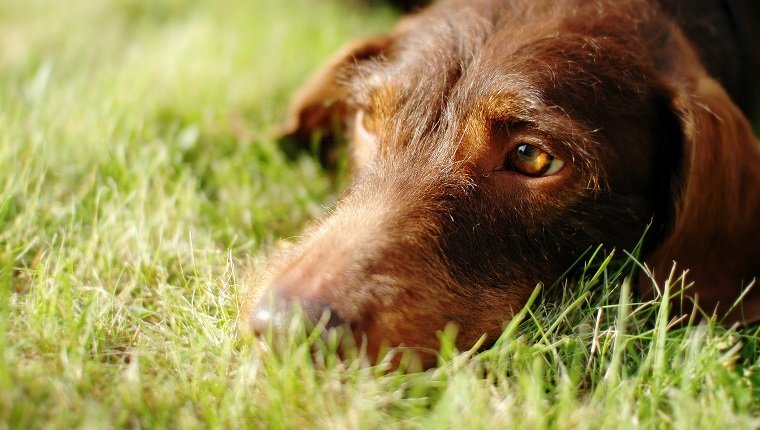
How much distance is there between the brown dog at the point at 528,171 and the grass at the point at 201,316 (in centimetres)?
21

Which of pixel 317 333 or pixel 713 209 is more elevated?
pixel 713 209

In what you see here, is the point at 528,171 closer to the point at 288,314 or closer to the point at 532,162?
the point at 532,162

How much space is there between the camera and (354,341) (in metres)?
2.39

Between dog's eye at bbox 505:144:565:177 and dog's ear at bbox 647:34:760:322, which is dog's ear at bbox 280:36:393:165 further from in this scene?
dog's ear at bbox 647:34:760:322

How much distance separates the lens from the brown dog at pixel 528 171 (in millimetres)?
2695

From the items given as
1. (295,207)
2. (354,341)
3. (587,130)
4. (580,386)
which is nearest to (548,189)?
(587,130)

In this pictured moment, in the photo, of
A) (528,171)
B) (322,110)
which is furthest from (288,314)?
(322,110)

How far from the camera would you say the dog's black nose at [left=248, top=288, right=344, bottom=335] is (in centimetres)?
235

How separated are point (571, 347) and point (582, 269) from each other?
43 centimetres

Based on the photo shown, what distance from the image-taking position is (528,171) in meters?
2.89

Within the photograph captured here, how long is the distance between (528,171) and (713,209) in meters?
0.77

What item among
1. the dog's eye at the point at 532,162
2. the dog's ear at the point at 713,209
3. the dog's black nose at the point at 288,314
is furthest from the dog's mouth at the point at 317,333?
the dog's ear at the point at 713,209

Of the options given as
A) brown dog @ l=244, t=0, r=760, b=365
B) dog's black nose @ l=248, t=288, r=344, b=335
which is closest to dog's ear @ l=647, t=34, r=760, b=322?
brown dog @ l=244, t=0, r=760, b=365

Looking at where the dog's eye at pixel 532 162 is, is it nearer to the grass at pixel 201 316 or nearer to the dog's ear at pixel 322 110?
the grass at pixel 201 316
